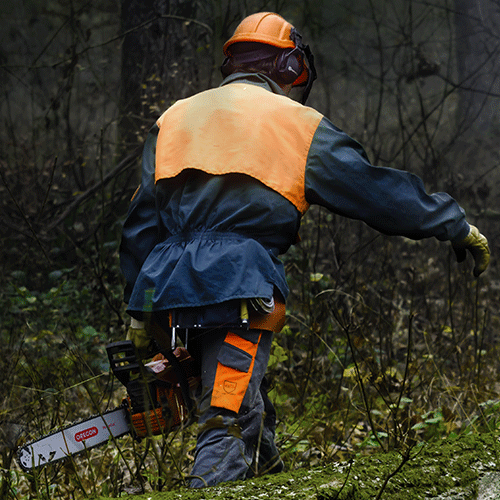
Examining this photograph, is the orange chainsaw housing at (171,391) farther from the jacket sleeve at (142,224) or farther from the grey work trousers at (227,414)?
the jacket sleeve at (142,224)

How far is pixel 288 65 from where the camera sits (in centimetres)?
271

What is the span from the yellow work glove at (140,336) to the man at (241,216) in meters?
0.13

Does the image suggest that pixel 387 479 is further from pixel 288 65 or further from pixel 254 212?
pixel 288 65

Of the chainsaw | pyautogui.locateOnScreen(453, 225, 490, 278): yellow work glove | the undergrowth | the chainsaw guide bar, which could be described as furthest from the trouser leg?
pyautogui.locateOnScreen(453, 225, 490, 278): yellow work glove

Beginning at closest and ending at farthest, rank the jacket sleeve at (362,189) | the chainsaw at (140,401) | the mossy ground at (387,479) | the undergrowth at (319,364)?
the mossy ground at (387,479)
the jacket sleeve at (362,189)
the chainsaw at (140,401)
the undergrowth at (319,364)

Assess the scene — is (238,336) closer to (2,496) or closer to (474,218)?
(2,496)

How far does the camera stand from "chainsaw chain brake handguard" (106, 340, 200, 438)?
2.47 metres

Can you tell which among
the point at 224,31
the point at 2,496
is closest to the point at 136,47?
the point at 224,31

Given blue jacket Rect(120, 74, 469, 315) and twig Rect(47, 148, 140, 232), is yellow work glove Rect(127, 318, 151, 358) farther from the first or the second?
twig Rect(47, 148, 140, 232)

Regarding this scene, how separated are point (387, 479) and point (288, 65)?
1.98 meters

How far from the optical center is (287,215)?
234 centimetres

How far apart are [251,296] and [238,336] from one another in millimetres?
191

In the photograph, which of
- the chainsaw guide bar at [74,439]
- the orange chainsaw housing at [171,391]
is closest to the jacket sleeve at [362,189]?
the orange chainsaw housing at [171,391]

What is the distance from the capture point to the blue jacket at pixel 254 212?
7.29 feet
